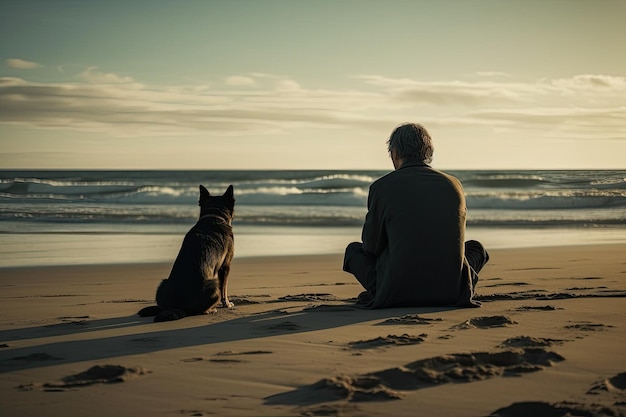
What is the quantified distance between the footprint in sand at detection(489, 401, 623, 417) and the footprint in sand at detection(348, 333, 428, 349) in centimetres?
140

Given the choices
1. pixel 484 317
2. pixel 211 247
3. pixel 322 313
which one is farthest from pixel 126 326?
pixel 484 317

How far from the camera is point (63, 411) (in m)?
A: 3.38

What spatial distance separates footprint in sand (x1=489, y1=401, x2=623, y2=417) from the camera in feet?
10.5

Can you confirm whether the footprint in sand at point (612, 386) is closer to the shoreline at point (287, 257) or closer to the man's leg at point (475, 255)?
the man's leg at point (475, 255)

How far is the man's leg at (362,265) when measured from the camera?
6.28 m

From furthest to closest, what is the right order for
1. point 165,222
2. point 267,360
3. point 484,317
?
point 165,222 → point 484,317 → point 267,360

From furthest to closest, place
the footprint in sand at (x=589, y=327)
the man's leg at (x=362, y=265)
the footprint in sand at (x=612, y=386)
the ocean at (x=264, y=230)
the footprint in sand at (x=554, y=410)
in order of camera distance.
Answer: the ocean at (x=264, y=230), the man's leg at (x=362, y=265), the footprint in sand at (x=589, y=327), the footprint in sand at (x=612, y=386), the footprint in sand at (x=554, y=410)

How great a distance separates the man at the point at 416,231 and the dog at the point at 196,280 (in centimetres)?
139

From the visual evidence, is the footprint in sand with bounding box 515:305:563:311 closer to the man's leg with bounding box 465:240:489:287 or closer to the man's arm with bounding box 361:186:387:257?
the man's leg with bounding box 465:240:489:287

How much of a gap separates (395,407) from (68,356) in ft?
7.41

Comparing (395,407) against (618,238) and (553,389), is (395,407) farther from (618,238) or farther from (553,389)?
(618,238)

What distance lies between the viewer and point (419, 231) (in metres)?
5.85

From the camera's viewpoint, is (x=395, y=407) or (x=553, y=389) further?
(x=553, y=389)

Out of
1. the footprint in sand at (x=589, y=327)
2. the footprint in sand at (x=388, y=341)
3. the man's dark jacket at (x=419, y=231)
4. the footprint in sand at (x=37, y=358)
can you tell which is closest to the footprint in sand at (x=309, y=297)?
the man's dark jacket at (x=419, y=231)
